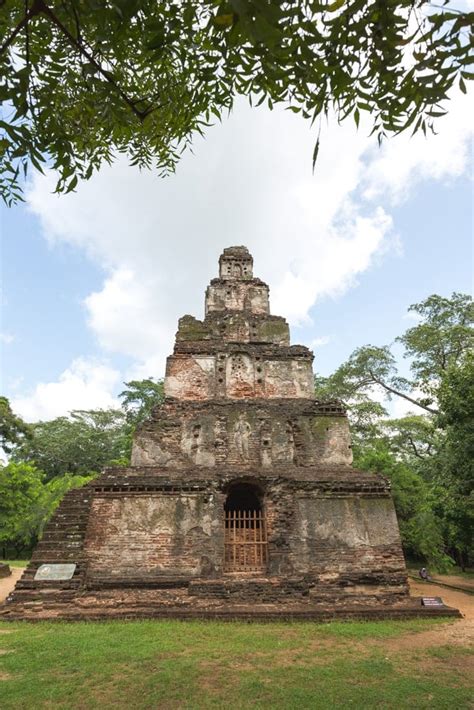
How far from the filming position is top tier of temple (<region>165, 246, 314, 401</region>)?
45.3ft

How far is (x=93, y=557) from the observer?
10.2 meters

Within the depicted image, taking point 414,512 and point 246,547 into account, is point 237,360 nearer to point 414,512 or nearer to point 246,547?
point 246,547

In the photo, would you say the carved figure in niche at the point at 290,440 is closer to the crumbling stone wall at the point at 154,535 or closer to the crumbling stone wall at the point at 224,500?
the crumbling stone wall at the point at 224,500

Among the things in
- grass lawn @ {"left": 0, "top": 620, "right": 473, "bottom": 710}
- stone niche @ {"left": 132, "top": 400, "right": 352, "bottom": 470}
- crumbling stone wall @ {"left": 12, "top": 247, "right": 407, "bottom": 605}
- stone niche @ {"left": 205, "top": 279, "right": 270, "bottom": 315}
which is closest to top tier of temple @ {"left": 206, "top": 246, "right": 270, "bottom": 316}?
stone niche @ {"left": 205, "top": 279, "right": 270, "bottom": 315}

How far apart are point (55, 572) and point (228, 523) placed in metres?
4.26

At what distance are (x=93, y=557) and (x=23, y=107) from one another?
9954mm

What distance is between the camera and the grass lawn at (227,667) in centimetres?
506

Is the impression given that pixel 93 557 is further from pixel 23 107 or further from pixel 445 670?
pixel 23 107

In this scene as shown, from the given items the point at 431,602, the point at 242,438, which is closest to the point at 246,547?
the point at 242,438

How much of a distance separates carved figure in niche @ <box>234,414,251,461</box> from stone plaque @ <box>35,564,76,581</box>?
4861mm

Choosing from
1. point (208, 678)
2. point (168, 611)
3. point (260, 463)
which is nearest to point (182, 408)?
point (260, 463)

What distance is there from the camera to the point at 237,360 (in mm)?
14273

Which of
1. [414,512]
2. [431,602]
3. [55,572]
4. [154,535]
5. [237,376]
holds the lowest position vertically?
[431,602]

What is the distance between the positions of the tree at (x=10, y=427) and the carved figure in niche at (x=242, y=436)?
1498 cm
